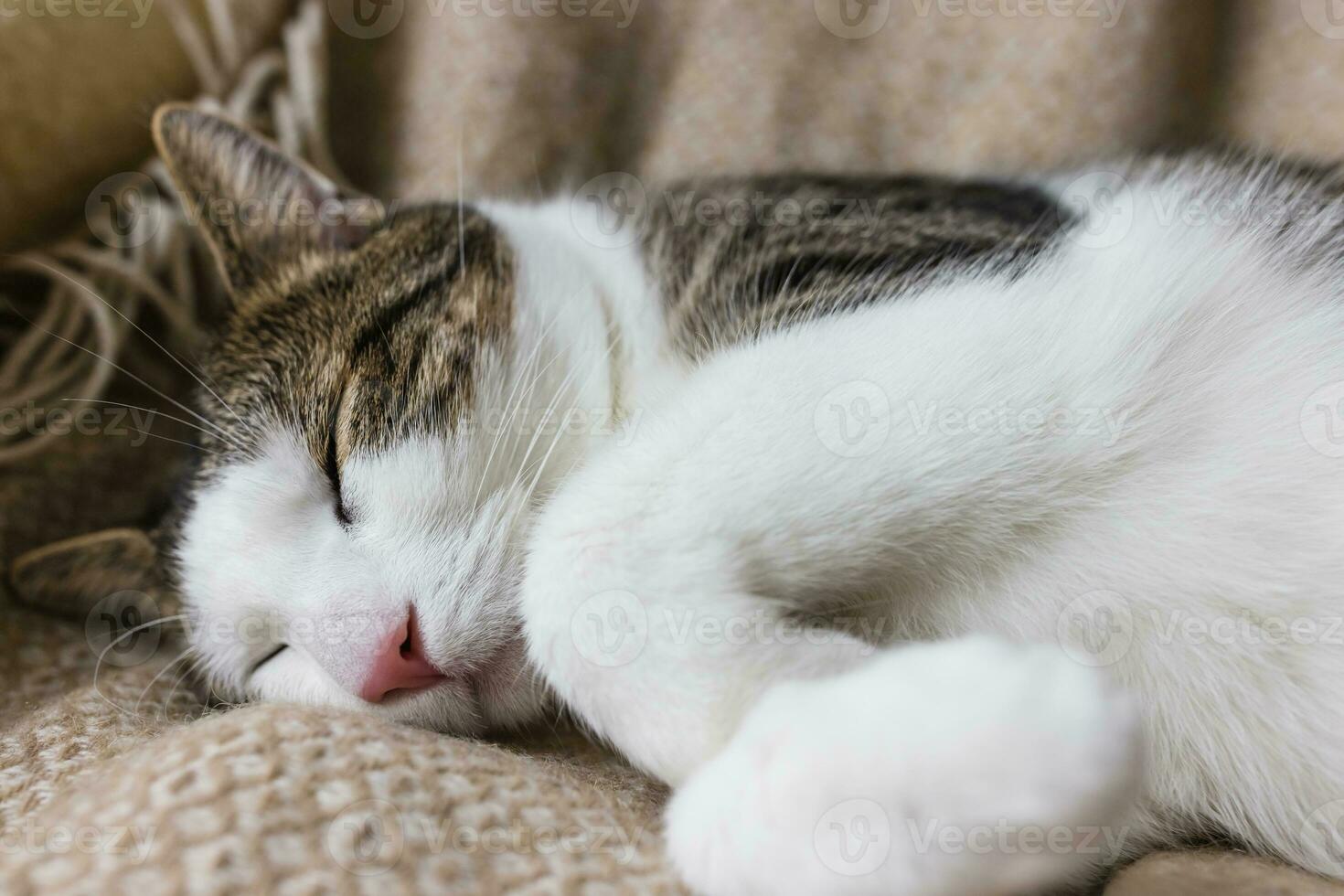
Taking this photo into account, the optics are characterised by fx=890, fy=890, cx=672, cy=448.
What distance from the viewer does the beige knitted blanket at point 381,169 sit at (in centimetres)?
60

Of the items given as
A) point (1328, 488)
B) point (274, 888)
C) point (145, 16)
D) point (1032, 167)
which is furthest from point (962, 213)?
point (145, 16)

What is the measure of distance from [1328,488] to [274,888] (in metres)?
0.82

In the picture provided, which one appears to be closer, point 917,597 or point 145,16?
point 917,597

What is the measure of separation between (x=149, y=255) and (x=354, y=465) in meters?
0.72

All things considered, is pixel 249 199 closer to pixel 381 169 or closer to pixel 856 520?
pixel 381 169

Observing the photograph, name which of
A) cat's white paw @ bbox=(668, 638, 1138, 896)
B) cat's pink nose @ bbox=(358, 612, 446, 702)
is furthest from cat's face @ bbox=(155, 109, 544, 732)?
cat's white paw @ bbox=(668, 638, 1138, 896)

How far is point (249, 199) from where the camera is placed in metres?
1.12

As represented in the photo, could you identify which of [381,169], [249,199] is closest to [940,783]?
[249,199]

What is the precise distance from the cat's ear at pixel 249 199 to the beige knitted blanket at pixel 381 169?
0.72ft

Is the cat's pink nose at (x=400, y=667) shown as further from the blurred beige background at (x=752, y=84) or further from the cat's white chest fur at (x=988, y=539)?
the blurred beige background at (x=752, y=84)

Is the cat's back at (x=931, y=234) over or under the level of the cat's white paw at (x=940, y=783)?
over

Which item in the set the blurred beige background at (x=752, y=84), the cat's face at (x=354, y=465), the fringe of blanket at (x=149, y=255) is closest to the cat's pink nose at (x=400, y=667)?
the cat's face at (x=354, y=465)

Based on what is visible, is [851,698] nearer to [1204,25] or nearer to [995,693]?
[995,693]

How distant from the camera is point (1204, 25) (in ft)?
4.68
